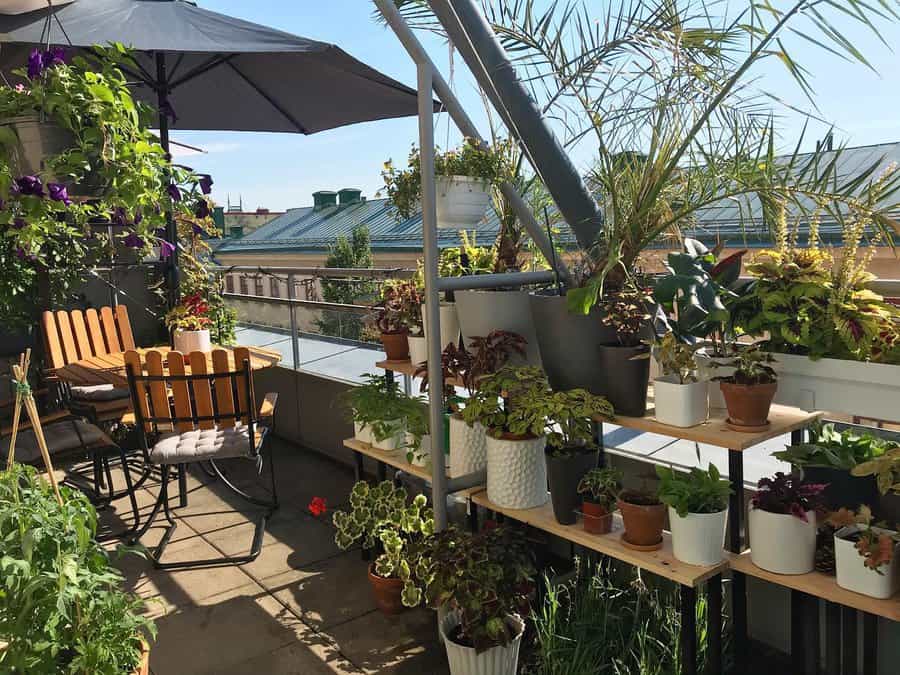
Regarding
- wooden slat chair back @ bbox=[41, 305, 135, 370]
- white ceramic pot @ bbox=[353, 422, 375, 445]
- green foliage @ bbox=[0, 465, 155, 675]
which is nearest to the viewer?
green foliage @ bbox=[0, 465, 155, 675]

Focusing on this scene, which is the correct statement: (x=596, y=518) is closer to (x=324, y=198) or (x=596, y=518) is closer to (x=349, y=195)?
(x=349, y=195)

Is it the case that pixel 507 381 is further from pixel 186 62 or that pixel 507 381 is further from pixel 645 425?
pixel 186 62

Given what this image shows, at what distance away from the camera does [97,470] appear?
4008 millimetres

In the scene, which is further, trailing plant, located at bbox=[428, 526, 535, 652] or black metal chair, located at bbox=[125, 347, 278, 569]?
black metal chair, located at bbox=[125, 347, 278, 569]

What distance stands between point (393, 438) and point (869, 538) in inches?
70.3

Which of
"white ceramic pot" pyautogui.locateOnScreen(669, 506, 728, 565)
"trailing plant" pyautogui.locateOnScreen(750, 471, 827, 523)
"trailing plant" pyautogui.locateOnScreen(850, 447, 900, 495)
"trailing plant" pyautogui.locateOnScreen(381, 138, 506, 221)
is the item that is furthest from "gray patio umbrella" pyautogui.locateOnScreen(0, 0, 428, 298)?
"trailing plant" pyautogui.locateOnScreen(850, 447, 900, 495)

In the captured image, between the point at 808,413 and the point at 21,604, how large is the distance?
196 centimetres

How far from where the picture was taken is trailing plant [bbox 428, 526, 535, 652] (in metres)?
2.20

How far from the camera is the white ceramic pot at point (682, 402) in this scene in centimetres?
199

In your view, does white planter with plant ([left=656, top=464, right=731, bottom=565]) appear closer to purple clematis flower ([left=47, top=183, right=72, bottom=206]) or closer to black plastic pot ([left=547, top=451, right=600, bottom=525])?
black plastic pot ([left=547, top=451, right=600, bottom=525])

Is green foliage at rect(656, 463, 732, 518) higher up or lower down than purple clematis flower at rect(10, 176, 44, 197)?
lower down

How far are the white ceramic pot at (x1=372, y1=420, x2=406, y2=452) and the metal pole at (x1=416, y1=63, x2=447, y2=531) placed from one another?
1.73ft

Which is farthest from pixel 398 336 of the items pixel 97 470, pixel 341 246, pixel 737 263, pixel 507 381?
pixel 341 246

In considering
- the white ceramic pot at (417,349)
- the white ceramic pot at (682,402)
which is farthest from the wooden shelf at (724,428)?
the white ceramic pot at (417,349)
